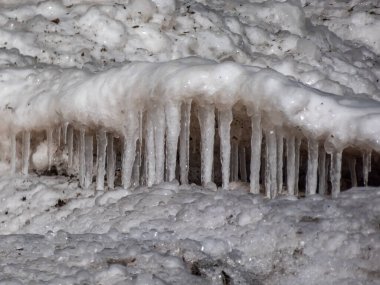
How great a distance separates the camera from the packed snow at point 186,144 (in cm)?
220

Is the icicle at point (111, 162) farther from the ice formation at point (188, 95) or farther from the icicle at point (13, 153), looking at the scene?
the icicle at point (13, 153)

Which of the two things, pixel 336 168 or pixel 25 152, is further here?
pixel 25 152

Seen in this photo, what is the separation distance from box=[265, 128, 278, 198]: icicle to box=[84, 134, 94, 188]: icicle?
846 mm

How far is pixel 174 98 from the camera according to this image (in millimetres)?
2859

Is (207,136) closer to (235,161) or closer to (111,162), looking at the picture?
(235,161)

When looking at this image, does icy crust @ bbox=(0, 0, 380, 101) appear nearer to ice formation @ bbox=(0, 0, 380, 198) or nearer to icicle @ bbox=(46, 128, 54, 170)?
ice formation @ bbox=(0, 0, 380, 198)

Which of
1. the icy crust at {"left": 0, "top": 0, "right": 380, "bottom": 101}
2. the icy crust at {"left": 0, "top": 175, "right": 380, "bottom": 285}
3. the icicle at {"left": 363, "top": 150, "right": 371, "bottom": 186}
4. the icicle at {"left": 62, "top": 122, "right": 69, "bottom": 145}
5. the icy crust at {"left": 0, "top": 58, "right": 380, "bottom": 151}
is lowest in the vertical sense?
the icy crust at {"left": 0, "top": 175, "right": 380, "bottom": 285}

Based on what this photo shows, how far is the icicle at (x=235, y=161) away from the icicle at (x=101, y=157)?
577 millimetres

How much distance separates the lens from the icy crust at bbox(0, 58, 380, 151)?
2646 millimetres

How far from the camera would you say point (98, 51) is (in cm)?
378

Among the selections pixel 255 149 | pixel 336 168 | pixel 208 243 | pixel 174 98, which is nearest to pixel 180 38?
pixel 174 98

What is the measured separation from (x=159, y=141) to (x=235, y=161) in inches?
17.3

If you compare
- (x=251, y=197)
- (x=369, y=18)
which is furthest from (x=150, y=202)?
(x=369, y=18)

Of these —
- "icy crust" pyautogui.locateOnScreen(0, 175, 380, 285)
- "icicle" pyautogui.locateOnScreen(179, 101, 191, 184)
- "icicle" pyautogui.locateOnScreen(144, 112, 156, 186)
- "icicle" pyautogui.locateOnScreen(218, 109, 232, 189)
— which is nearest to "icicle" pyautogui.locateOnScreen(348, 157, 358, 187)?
"icy crust" pyautogui.locateOnScreen(0, 175, 380, 285)
